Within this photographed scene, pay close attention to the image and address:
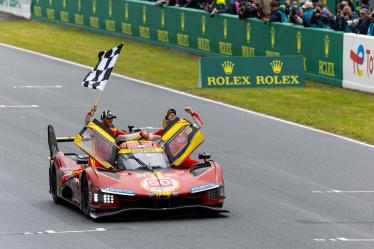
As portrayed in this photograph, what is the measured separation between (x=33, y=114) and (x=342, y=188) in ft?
34.1

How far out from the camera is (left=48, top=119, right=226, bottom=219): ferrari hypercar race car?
53.4ft

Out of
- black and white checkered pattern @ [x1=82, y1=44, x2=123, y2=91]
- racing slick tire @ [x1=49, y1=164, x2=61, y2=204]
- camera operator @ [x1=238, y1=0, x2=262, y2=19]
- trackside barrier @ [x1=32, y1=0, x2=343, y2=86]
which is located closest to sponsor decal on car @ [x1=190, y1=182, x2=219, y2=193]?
racing slick tire @ [x1=49, y1=164, x2=61, y2=204]

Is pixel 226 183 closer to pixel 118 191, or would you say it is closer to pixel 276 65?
pixel 118 191

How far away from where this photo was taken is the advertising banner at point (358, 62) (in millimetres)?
30688

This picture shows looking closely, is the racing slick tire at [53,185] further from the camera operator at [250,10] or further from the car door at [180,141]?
the camera operator at [250,10]

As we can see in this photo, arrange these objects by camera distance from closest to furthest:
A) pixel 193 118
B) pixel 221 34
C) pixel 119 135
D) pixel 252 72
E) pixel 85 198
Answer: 1. pixel 85 198
2. pixel 119 135
3. pixel 193 118
4. pixel 252 72
5. pixel 221 34

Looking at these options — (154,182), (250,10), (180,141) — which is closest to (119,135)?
(180,141)

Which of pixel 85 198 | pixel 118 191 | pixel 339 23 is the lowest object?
pixel 85 198

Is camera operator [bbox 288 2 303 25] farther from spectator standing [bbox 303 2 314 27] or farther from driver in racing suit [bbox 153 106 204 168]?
driver in racing suit [bbox 153 106 204 168]

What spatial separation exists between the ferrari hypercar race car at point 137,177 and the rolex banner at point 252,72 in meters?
14.3

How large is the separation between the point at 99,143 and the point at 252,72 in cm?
1562

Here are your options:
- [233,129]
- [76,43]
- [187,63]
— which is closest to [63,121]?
[233,129]

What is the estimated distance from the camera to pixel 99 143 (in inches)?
683

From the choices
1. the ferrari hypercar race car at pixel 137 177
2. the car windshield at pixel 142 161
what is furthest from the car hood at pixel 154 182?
the car windshield at pixel 142 161
